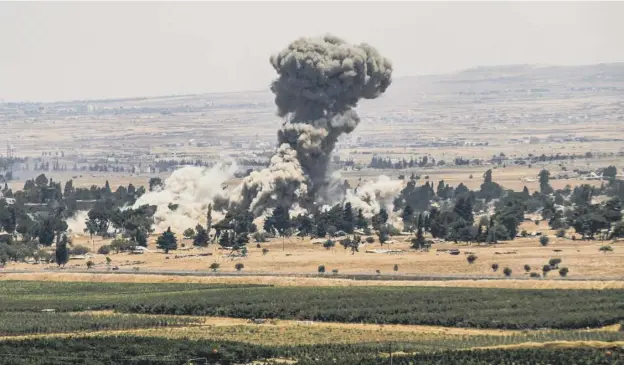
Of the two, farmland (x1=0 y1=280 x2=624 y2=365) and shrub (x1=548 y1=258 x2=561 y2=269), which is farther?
shrub (x1=548 y1=258 x2=561 y2=269)

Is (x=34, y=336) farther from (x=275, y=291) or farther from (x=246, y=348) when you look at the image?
(x=275, y=291)

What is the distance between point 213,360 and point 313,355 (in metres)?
8.32

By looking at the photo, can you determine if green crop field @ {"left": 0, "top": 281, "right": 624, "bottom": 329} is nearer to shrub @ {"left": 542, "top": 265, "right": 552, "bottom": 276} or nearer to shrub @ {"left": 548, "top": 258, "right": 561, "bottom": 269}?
shrub @ {"left": 542, "top": 265, "right": 552, "bottom": 276}

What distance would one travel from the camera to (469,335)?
434ft

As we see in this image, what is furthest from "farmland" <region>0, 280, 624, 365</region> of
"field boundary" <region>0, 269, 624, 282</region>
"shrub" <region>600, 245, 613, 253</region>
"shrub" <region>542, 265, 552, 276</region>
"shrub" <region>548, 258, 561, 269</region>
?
"shrub" <region>600, 245, 613, 253</region>

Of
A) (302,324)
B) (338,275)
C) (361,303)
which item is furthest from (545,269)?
(302,324)

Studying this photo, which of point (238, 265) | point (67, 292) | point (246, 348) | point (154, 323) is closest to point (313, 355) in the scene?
point (246, 348)

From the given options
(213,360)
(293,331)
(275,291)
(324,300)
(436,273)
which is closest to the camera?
(213,360)

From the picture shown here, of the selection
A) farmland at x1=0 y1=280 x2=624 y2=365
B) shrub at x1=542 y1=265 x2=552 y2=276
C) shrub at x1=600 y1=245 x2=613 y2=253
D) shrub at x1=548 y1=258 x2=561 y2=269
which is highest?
shrub at x1=600 y1=245 x2=613 y2=253

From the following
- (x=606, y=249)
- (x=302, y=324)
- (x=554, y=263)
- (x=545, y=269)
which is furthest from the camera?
(x=606, y=249)

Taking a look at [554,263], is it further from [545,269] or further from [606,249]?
[606,249]

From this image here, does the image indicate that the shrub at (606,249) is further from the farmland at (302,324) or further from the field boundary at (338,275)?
the farmland at (302,324)

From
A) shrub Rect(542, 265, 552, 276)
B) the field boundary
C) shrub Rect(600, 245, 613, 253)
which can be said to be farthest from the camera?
shrub Rect(600, 245, 613, 253)

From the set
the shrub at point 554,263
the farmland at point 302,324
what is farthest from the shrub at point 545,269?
the farmland at point 302,324
